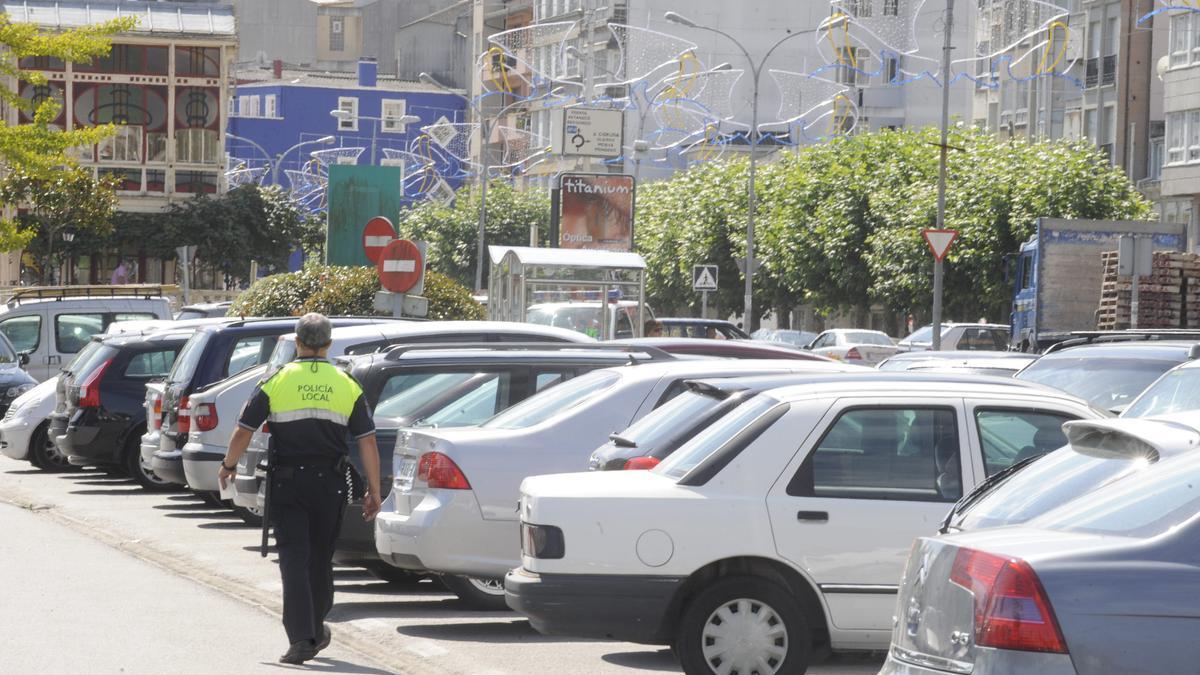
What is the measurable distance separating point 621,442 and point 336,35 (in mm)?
125739

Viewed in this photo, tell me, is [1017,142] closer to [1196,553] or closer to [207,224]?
[207,224]

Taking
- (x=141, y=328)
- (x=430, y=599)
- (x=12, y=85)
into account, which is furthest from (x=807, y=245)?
(x=430, y=599)

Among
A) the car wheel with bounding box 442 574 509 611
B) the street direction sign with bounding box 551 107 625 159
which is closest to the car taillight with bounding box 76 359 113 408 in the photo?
the car wheel with bounding box 442 574 509 611

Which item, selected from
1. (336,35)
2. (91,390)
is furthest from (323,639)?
(336,35)

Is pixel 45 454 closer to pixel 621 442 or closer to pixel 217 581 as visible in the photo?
pixel 217 581

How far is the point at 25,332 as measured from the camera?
2934 centimetres

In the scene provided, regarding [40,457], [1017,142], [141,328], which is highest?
[1017,142]

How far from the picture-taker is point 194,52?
72312mm

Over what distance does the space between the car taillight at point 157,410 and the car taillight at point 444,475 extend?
792cm

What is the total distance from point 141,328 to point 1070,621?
19.1 meters

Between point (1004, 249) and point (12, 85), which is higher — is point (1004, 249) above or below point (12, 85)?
below

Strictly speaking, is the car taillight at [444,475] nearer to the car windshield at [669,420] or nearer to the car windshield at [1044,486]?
the car windshield at [669,420]

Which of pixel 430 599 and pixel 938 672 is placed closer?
pixel 938 672

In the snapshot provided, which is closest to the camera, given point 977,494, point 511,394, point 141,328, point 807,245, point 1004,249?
point 977,494
